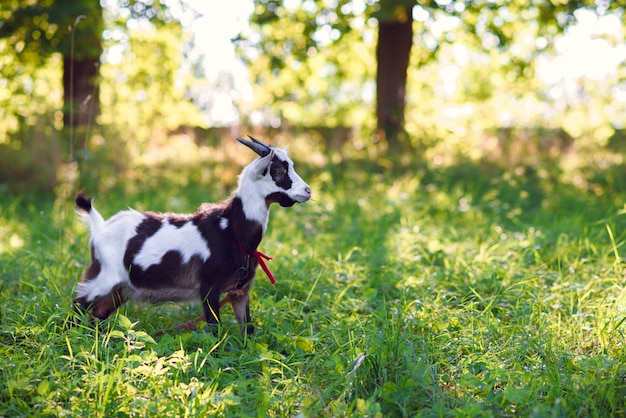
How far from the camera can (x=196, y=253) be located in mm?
3527

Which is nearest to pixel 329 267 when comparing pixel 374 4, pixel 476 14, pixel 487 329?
pixel 487 329

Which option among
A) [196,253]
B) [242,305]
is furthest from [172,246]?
[242,305]

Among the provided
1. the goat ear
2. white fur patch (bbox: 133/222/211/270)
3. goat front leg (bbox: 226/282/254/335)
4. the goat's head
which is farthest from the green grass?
the goat ear

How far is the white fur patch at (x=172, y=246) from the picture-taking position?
353 cm

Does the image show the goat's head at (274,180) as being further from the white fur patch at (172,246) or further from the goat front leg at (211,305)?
the goat front leg at (211,305)

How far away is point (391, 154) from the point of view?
31.7 feet

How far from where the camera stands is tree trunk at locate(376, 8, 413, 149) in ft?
34.3

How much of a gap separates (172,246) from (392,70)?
25.8ft

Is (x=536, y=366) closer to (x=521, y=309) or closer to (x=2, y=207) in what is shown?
(x=521, y=309)

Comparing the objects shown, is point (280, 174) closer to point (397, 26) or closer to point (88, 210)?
point (88, 210)

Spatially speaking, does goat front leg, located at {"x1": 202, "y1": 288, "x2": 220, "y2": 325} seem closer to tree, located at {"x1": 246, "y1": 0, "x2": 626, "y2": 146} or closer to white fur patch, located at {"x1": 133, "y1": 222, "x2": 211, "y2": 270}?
white fur patch, located at {"x1": 133, "y1": 222, "x2": 211, "y2": 270}

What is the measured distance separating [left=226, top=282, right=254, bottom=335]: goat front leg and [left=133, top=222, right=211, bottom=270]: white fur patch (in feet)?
0.95

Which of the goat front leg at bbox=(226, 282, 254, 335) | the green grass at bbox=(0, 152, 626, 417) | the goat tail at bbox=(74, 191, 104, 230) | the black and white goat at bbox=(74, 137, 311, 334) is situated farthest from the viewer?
the goat tail at bbox=(74, 191, 104, 230)

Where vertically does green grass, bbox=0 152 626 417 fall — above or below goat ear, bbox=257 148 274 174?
below
